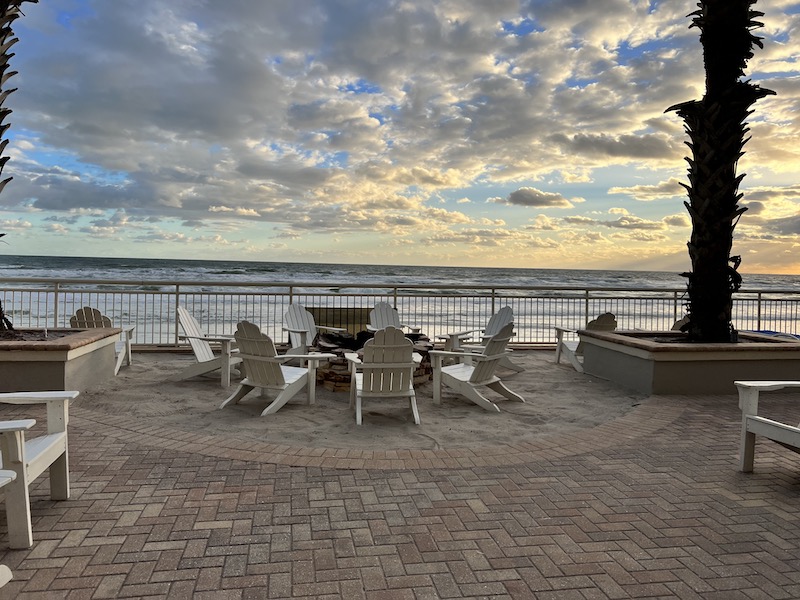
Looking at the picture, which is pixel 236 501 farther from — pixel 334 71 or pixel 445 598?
pixel 334 71

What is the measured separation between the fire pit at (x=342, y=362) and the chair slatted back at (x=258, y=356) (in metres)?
1.15

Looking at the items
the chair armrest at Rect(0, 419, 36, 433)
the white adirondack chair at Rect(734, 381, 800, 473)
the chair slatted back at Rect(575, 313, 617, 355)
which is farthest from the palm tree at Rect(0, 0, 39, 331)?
the chair slatted back at Rect(575, 313, 617, 355)

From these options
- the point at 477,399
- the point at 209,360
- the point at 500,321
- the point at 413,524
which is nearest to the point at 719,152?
the point at 500,321

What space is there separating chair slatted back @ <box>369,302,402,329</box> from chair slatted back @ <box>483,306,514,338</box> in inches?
58.5

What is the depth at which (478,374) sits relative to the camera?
570 centimetres

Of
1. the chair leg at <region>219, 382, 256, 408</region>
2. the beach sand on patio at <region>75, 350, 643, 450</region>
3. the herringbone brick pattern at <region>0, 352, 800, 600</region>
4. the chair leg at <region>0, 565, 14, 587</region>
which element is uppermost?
the chair leg at <region>0, 565, 14, 587</region>

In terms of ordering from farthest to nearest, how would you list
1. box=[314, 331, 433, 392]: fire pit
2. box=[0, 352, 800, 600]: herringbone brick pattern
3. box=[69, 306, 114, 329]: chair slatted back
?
1. box=[69, 306, 114, 329]: chair slatted back
2. box=[314, 331, 433, 392]: fire pit
3. box=[0, 352, 800, 600]: herringbone brick pattern

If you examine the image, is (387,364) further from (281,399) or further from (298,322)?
(298,322)

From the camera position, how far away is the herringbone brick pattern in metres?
2.21

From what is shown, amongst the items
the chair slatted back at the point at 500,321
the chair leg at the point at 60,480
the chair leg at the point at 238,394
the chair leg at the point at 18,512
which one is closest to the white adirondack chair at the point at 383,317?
the chair slatted back at the point at 500,321

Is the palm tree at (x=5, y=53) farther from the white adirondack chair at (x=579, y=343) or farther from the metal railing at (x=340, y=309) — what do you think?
the white adirondack chair at (x=579, y=343)

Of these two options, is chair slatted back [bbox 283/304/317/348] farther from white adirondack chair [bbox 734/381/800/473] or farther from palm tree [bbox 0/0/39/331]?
white adirondack chair [bbox 734/381/800/473]

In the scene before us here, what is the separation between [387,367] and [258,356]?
1388mm

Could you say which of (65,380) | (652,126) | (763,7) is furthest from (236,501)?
(652,126)
